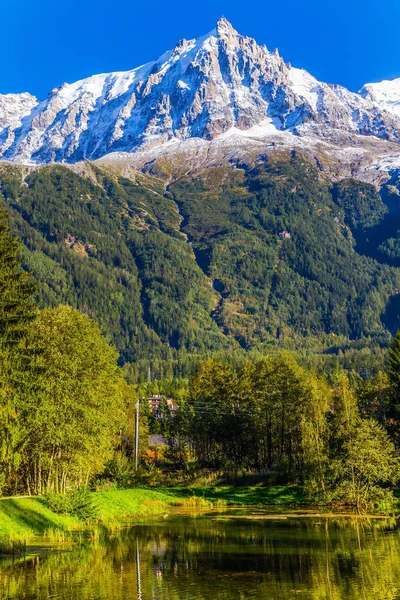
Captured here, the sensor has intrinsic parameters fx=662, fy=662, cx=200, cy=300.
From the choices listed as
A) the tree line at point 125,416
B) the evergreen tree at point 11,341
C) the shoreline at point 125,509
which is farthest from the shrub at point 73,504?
the evergreen tree at point 11,341

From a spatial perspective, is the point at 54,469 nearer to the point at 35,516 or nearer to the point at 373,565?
the point at 35,516

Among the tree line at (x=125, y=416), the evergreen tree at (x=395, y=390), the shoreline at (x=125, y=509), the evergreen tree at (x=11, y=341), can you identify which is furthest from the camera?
the evergreen tree at (x=395, y=390)

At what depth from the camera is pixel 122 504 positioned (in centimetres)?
7044

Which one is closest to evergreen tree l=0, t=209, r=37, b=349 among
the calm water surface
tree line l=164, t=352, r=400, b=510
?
the calm water surface

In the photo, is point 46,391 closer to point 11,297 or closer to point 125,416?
point 11,297

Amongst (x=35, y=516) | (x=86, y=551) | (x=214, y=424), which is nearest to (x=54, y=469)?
(x=35, y=516)

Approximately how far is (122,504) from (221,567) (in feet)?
122

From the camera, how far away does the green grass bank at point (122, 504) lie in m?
44.9

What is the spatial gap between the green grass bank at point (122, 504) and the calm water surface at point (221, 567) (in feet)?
14.0

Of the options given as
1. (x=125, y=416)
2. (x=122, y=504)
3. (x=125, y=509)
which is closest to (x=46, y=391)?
(x=125, y=509)

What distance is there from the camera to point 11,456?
153 ft

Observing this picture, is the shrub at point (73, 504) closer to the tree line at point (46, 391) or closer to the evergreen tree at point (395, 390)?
the tree line at point (46, 391)

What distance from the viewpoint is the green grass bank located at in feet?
147

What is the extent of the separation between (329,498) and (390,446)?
9811 mm
